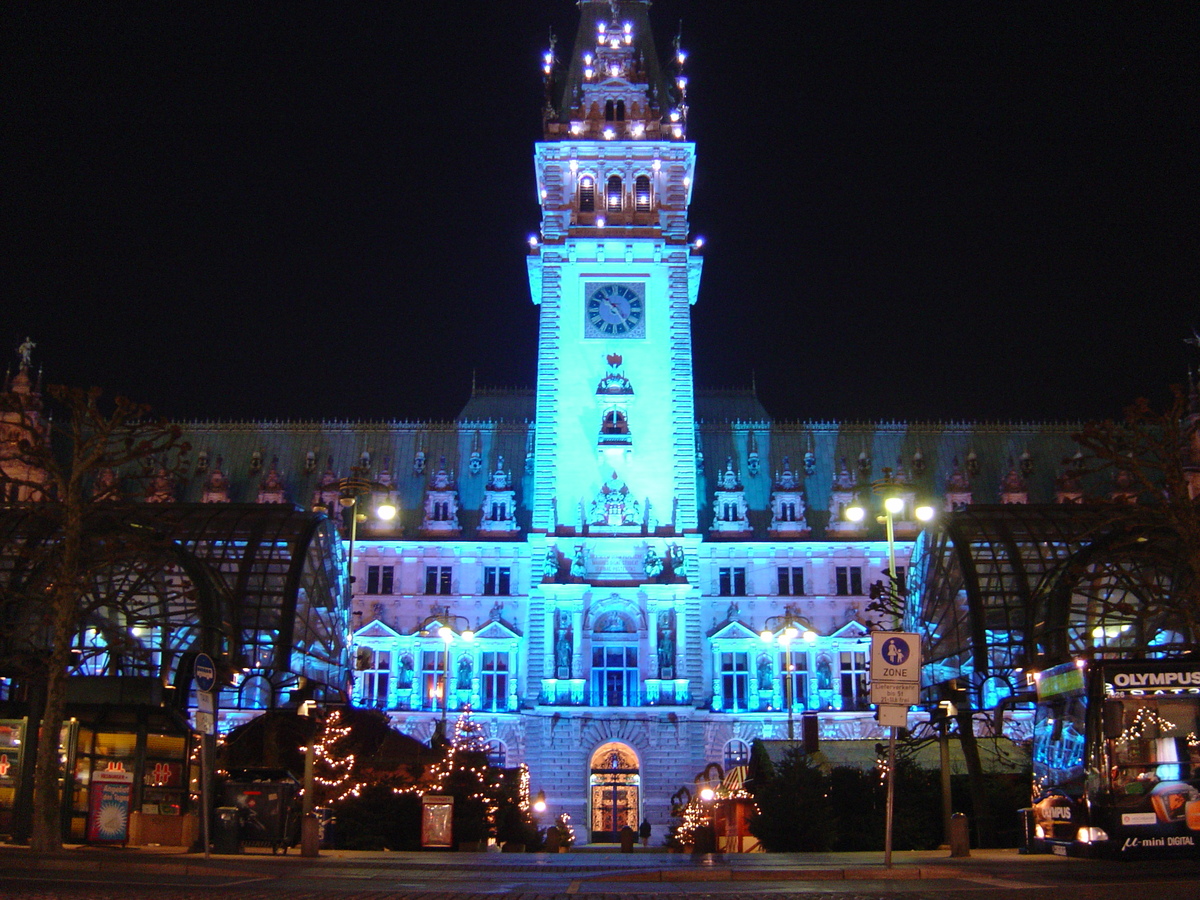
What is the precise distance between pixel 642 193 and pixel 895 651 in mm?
57996

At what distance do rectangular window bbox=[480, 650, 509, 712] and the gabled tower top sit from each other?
32478 millimetres

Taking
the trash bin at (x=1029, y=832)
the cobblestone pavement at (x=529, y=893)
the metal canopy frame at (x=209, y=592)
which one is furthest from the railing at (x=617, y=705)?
the cobblestone pavement at (x=529, y=893)

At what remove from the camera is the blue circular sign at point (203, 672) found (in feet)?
82.0

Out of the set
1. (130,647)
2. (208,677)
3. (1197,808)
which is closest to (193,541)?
(130,647)

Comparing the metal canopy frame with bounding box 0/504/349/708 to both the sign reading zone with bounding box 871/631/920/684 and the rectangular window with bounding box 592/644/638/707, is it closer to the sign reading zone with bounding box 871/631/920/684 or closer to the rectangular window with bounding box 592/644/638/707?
the sign reading zone with bounding box 871/631/920/684

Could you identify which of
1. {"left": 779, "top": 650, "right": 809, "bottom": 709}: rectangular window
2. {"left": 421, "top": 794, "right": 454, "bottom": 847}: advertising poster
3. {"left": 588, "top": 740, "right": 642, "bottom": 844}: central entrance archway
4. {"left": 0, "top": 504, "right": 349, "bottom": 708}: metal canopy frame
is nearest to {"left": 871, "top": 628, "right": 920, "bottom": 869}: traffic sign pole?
{"left": 421, "top": 794, "right": 454, "bottom": 847}: advertising poster

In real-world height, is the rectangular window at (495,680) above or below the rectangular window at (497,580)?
below

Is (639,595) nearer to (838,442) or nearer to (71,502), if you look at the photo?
(838,442)

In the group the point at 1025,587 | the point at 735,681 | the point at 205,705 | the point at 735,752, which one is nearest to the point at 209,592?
the point at 205,705

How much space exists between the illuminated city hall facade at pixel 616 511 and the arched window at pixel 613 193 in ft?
0.32

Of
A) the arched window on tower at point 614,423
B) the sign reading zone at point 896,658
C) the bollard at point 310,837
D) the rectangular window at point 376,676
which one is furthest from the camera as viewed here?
the arched window on tower at point 614,423

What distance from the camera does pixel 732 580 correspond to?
7231 centimetres

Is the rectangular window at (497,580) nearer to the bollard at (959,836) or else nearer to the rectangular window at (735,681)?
the rectangular window at (735,681)

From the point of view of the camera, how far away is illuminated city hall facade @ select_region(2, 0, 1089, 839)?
219 feet
